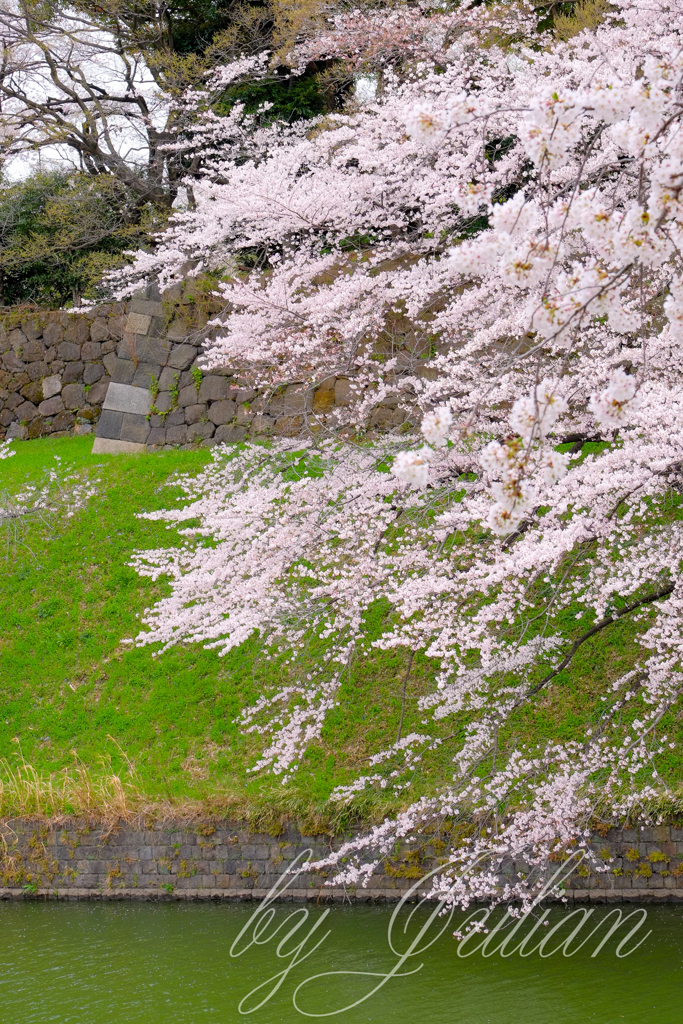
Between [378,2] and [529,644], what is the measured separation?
729 cm

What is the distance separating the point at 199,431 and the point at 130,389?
1.22 meters

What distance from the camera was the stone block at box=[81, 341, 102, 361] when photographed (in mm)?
12852

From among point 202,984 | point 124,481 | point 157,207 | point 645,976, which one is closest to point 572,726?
point 645,976

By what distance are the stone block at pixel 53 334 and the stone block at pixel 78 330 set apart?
17 cm

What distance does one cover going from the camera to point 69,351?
511 inches

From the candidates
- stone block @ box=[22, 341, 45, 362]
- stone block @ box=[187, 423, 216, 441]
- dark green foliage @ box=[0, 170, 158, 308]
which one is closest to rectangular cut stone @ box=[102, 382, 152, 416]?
stone block @ box=[187, 423, 216, 441]

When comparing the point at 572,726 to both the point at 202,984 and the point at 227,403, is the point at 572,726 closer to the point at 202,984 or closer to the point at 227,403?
the point at 202,984

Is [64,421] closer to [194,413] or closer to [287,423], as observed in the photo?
[194,413]

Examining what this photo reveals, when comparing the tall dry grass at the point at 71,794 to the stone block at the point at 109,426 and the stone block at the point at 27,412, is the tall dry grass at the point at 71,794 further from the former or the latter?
the stone block at the point at 27,412

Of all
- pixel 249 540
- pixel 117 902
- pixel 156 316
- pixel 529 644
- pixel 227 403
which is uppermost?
pixel 156 316

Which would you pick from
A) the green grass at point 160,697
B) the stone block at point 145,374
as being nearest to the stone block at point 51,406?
the stone block at point 145,374

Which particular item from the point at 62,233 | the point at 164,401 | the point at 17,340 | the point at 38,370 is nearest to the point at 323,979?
the point at 164,401

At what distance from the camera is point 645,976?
477cm

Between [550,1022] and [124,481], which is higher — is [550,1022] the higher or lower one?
the lower one
